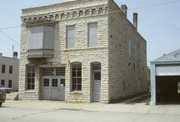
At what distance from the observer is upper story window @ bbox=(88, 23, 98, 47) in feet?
72.9

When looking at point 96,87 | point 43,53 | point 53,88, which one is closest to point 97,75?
point 96,87

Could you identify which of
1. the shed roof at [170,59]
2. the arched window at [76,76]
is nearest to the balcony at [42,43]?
the arched window at [76,76]

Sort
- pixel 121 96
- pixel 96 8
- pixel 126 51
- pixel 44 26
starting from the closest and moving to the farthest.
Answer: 1. pixel 96 8
2. pixel 44 26
3. pixel 121 96
4. pixel 126 51

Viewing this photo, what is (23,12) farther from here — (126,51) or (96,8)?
(126,51)

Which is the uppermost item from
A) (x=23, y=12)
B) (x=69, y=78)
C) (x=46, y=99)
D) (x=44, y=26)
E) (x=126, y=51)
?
(x=23, y=12)

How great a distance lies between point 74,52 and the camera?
22812mm

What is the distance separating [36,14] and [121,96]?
1170 cm

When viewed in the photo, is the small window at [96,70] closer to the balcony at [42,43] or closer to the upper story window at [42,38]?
the balcony at [42,43]

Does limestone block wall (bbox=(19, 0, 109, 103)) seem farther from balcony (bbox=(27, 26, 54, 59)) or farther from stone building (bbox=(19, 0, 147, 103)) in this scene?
balcony (bbox=(27, 26, 54, 59))

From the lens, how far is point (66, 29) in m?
23.5

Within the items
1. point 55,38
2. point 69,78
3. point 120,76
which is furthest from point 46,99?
point 120,76

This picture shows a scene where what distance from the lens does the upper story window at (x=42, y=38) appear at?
2350cm

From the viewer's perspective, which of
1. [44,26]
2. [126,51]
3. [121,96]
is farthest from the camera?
[126,51]

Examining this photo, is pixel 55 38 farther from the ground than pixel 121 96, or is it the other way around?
pixel 55 38
